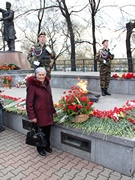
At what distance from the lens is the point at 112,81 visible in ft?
18.9

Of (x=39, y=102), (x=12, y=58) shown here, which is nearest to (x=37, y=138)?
(x=39, y=102)

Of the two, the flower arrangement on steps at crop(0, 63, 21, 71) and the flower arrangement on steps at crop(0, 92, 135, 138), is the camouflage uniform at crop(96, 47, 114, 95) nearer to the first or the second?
the flower arrangement on steps at crop(0, 92, 135, 138)

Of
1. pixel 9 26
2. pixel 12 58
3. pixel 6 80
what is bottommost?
pixel 6 80

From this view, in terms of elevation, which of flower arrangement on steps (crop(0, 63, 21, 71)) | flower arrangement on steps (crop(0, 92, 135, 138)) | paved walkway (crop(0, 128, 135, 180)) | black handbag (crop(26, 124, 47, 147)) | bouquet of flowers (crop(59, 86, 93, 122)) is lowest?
paved walkway (crop(0, 128, 135, 180))

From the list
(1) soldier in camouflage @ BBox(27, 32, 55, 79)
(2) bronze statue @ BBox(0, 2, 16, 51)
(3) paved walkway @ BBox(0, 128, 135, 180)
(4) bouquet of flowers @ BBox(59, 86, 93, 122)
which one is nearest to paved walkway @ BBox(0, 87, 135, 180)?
(3) paved walkway @ BBox(0, 128, 135, 180)

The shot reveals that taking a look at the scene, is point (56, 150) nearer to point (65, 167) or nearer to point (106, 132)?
point (65, 167)

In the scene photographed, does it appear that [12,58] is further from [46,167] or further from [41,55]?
[46,167]

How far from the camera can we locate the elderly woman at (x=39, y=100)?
2619 millimetres

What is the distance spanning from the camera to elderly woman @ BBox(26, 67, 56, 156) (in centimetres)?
262

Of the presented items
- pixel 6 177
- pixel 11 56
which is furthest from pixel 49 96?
pixel 11 56

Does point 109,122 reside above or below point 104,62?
below

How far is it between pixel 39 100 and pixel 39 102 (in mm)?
30

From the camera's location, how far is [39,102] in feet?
8.77

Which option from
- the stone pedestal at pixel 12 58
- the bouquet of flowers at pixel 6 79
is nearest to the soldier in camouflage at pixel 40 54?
the bouquet of flowers at pixel 6 79
